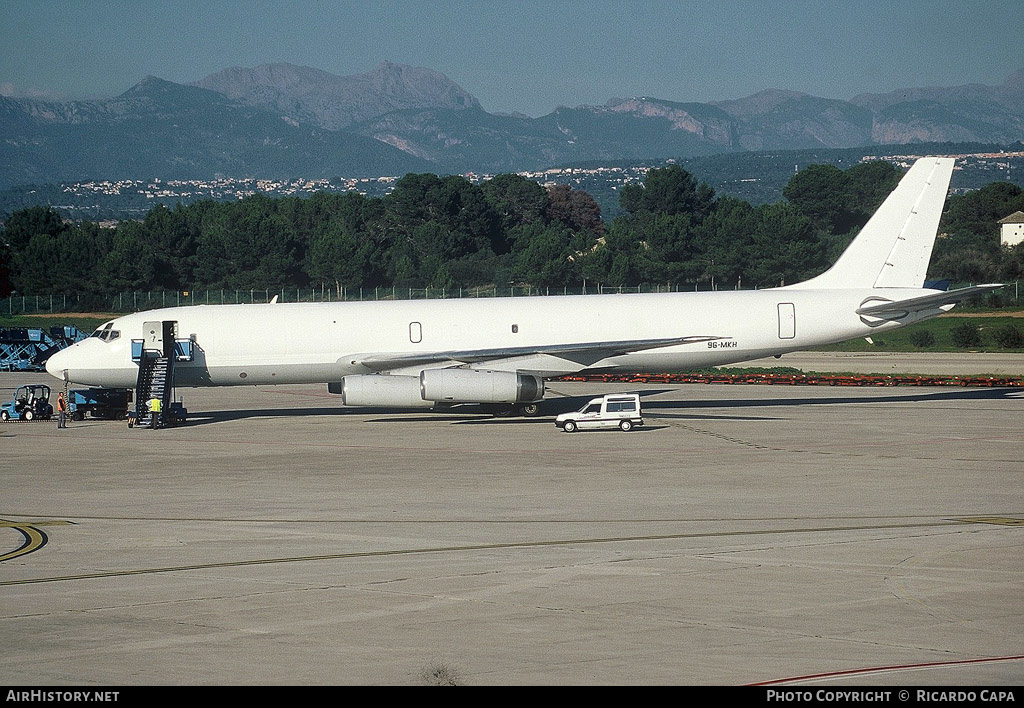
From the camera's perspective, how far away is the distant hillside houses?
154 m

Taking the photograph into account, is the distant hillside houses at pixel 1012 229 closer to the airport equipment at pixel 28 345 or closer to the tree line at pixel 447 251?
the tree line at pixel 447 251

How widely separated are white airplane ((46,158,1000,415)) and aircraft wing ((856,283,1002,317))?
0.07 metres

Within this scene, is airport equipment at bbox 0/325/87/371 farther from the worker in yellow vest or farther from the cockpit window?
the worker in yellow vest

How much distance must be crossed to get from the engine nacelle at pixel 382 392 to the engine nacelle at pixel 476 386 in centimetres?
46

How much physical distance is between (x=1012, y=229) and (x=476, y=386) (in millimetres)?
138466

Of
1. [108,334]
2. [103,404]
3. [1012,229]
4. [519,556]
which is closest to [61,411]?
[103,404]

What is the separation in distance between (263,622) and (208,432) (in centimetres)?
2679

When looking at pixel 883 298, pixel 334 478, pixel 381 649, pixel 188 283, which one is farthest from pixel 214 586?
pixel 188 283

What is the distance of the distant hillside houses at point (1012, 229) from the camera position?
15425cm

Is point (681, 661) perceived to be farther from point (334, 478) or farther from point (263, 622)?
point (334, 478)

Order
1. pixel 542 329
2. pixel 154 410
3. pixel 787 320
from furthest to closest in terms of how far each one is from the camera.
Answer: pixel 787 320 → pixel 542 329 → pixel 154 410

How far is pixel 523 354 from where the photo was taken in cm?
4300

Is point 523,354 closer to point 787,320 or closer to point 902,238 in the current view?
point 787,320
